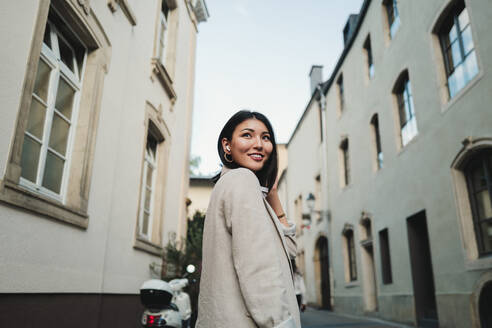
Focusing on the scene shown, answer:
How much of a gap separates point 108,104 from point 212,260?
15.1 ft

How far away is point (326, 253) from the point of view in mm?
17125

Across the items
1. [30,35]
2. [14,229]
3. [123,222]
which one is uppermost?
[30,35]

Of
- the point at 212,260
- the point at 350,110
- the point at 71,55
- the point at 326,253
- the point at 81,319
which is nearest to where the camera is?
the point at 212,260

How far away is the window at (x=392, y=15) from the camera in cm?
1061

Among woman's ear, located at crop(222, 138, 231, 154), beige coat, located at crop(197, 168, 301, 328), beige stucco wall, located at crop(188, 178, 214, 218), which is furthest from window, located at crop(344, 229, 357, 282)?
beige stucco wall, located at crop(188, 178, 214, 218)

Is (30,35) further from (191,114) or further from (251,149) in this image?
(191,114)

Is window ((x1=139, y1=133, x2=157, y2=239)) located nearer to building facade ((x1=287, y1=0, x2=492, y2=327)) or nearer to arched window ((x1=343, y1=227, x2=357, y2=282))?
building facade ((x1=287, y1=0, x2=492, y2=327))

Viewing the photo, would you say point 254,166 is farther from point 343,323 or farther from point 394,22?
point 394,22

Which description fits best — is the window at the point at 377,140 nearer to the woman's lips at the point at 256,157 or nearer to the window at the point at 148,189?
the window at the point at 148,189

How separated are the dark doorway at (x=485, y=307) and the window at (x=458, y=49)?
11.9ft

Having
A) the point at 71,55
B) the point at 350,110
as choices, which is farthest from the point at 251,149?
the point at 350,110

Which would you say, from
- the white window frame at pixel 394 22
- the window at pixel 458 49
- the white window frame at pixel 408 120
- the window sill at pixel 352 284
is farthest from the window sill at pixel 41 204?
the window sill at pixel 352 284

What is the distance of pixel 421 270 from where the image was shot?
9.16 meters

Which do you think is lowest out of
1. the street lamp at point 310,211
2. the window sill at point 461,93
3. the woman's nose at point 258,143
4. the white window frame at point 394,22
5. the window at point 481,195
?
the woman's nose at point 258,143
